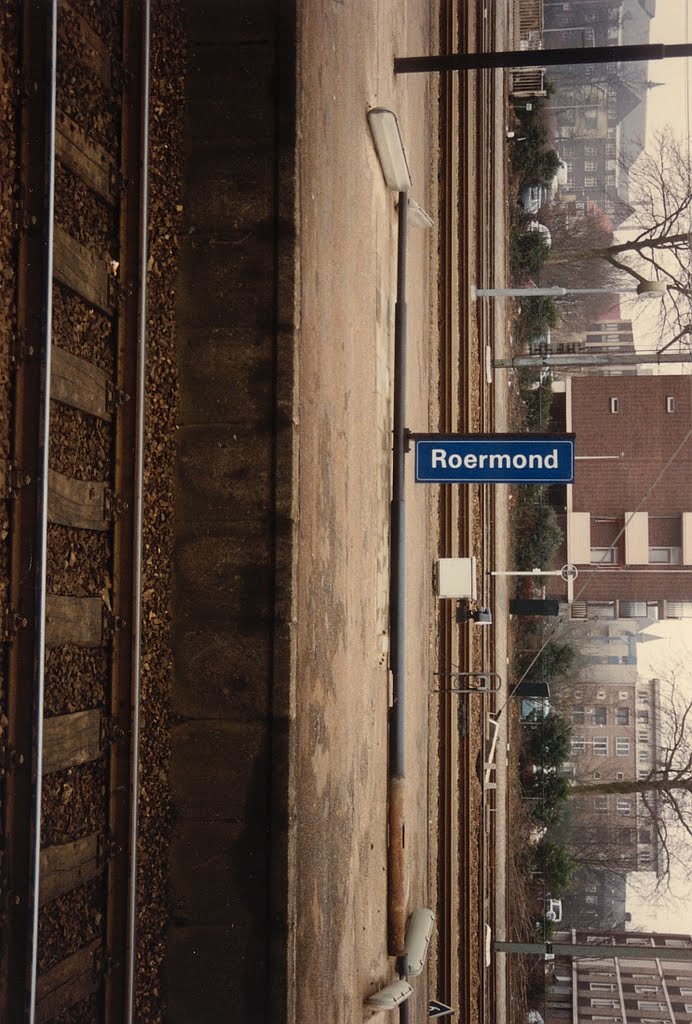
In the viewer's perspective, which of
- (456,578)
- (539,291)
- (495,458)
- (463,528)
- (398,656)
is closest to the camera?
(495,458)

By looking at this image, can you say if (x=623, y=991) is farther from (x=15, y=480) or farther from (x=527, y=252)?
(x=15, y=480)

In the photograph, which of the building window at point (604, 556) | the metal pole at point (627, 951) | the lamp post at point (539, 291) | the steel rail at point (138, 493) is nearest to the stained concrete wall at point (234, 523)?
the steel rail at point (138, 493)

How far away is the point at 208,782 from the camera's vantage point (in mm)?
5922

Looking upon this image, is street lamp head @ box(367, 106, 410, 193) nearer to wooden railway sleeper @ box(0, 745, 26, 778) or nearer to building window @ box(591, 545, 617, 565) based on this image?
wooden railway sleeper @ box(0, 745, 26, 778)

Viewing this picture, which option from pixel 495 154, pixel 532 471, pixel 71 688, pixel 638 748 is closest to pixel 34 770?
pixel 71 688

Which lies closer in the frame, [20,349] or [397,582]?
[20,349]

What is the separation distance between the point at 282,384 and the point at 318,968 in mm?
3906

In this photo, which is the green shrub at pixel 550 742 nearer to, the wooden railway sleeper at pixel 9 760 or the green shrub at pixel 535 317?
the green shrub at pixel 535 317

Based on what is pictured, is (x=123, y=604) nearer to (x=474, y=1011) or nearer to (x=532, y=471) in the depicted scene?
(x=532, y=471)

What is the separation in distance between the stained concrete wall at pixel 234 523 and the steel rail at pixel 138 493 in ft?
0.97

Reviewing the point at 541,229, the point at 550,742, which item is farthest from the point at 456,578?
the point at 541,229

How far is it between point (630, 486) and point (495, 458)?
534 inches

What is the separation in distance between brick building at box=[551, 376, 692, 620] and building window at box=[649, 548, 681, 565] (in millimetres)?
23

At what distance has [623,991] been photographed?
2069 centimetres
